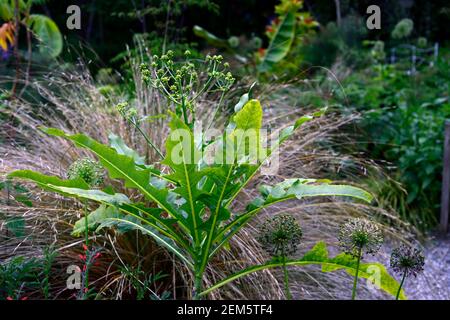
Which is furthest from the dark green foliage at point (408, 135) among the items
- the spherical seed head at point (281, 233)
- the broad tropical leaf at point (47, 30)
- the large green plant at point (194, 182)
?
the broad tropical leaf at point (47, 30)

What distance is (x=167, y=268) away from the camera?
3.42 metres

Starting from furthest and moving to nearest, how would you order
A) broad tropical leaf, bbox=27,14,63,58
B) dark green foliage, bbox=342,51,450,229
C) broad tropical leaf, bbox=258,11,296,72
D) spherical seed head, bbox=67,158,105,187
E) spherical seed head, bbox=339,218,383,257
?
broad tropical leaf, bbox=258,11,296,72
broad tropical leaf, bbox=27,14,63,58
dark green foliage, bbox=342,51,450,229
spherical seed head, bbox=67,158,105,187
spherical seed head, bbox=339,218,383,257

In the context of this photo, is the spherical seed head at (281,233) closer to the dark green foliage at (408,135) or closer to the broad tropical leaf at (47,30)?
the dark green foliage at (408,135)

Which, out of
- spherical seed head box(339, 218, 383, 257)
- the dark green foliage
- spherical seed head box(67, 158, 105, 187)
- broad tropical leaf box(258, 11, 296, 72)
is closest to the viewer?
spherical seed head box(339, 218, 383, 257)

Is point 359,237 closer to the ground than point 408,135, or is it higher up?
closer to the ground

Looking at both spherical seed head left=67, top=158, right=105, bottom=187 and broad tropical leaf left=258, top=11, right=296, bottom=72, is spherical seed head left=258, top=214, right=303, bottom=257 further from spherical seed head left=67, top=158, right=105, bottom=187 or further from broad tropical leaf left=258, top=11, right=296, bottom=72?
broad tropical leaf left=258, top=11, right=296, bottom=72

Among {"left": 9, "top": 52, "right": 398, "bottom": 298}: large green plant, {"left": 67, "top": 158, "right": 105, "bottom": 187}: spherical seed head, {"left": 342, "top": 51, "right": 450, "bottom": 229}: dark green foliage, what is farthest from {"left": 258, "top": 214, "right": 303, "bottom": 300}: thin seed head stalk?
{"left": 342, "top": 51, "right": 450, "bottom": 229}: dark green foliage

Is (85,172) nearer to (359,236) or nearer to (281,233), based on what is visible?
(281,233)

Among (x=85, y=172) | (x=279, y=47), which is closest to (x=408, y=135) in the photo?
(x=279, y=47)

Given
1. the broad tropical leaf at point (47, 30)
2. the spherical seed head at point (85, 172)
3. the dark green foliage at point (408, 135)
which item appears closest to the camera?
the spherical seed head at point (85, 172)

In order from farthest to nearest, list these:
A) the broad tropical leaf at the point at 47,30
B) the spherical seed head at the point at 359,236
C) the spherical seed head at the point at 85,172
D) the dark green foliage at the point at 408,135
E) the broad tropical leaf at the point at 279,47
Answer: the broad tropical leaf at the point at 279,47
the broad tropical leaf at the point at 47,30
the dark green foliage at the point at 408,135
the spherical seed head at the point at 85,172
the spherical seed head at the point at 359,236

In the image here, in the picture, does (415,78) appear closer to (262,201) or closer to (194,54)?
(194,54)

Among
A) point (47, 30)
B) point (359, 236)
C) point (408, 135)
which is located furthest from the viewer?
point (47, 30)

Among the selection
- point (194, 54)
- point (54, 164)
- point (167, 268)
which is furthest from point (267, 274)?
point (194, 54)
